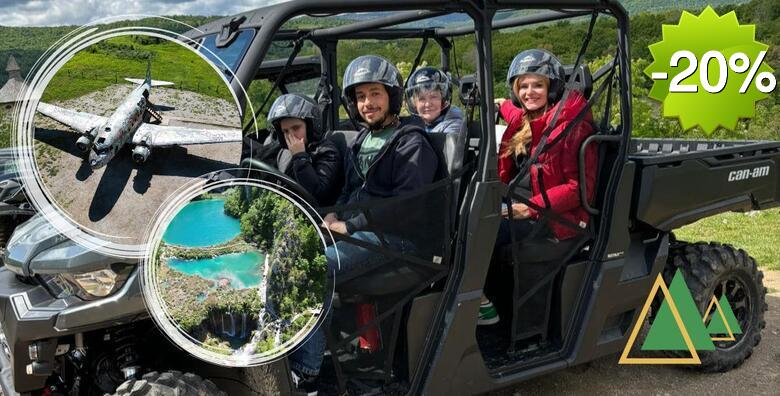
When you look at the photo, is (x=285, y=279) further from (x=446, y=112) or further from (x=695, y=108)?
(x=695, y=108)

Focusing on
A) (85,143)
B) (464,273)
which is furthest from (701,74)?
(85,143)

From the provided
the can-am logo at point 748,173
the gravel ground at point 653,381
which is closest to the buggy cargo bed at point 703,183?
the can-am logo at point 748,173

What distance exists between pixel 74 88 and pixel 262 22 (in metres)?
0.74

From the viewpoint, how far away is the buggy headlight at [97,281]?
2824mm

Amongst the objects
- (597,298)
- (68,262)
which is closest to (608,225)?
(597,298)

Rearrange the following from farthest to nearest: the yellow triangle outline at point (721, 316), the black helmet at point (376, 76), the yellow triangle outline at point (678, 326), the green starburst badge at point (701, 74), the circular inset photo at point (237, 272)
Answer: the green starburst badge at point (701, 74) < the yellow triangle outline at point (721, 316) < the yellow triangle outline at point (678, 326) < the black helmet at point (376, 76) < the circular inset photo at point (237, 272)

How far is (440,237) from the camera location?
11.2 ft

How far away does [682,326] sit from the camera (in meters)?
4.70

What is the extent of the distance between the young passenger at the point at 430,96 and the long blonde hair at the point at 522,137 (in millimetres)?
588

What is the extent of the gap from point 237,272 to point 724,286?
11.0 ft

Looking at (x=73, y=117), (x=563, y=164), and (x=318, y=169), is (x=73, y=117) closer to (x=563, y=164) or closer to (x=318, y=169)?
(x=318, y=169)

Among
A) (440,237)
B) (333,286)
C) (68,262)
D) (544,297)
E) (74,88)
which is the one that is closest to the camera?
(74,88)

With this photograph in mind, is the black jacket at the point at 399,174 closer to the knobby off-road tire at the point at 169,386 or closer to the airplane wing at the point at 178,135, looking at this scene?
the airplane wing at the point at 178,135

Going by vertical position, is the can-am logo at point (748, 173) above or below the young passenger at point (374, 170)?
below
